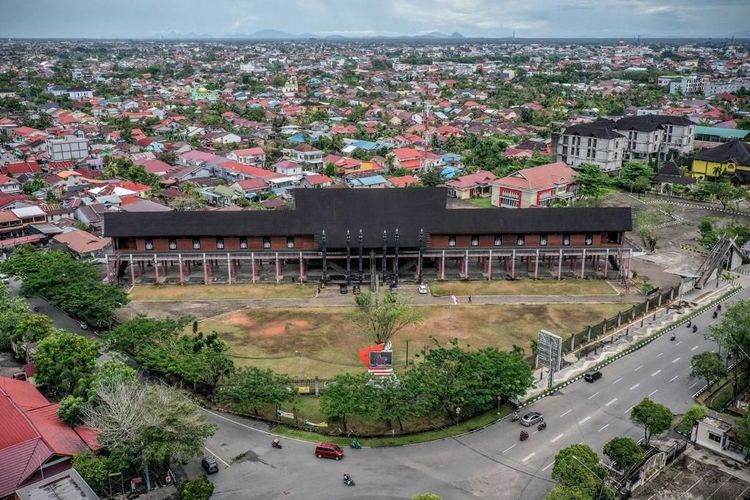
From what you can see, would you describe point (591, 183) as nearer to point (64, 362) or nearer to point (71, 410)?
point (64, 362)

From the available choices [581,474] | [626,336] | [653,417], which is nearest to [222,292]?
[626,336]

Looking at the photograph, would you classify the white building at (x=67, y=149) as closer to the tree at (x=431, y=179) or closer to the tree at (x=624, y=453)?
the tree at (x=431, y=179)

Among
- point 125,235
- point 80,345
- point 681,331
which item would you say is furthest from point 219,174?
point 681,331

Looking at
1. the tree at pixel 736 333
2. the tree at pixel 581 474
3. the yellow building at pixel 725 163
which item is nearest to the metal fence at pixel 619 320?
the tree at pixel 736 333

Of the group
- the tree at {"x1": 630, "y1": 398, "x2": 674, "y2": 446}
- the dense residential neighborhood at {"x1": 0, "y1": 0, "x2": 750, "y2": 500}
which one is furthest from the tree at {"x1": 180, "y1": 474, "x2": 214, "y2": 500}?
the tree at {"x1": 630, "y1": 398, "x2": 674, "y2": 446}

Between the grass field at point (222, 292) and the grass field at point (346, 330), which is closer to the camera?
the grass field at point (346, 330)

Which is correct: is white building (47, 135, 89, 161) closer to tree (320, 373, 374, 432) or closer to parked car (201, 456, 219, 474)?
parked car (201, 456, 219, 474)

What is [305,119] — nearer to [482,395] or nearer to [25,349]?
[25,349]
